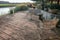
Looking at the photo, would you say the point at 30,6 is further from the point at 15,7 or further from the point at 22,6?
the point at 15,7

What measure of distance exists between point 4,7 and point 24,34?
2448 millimetres

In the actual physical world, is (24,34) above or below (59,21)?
above

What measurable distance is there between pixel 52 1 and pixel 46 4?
41 centimetres

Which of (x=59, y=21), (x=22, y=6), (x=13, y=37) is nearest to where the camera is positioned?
(x=13, y=37)

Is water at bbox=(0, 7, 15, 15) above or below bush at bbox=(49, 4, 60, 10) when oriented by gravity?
above

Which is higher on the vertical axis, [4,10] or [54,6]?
[4,10]

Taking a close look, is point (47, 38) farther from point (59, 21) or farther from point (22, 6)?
point (22, 6)

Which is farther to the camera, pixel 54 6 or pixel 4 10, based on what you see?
pixel 54 6

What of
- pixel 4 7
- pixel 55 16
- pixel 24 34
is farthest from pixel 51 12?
pixel 24 34

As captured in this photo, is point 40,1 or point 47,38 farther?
point 40,1

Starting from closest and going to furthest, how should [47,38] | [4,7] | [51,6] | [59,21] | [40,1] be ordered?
[47,38] → [4,7] → [59,21] → [51,6] → [40,1]

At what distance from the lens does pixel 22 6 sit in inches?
270

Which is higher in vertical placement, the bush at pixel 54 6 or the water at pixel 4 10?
the water at pixel 4 10

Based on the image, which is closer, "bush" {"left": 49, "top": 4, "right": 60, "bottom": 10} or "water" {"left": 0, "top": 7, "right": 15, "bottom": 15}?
"water" {"left": 0, "top": 7, "right": 15, "bottom": 15}
